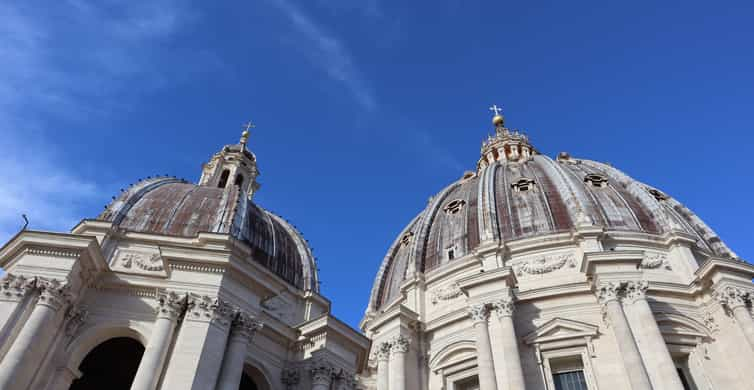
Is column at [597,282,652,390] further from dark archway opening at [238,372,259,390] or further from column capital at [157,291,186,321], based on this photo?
column capital at [157,291,186,321]

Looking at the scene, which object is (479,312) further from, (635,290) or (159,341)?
(159,341)

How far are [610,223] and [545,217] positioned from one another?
385 centimetres

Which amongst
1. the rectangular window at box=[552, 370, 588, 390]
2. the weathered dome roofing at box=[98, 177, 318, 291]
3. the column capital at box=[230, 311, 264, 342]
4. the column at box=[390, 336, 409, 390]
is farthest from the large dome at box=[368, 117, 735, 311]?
the column capital at box=[230, 311, 264, 342]

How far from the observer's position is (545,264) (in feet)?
98.3

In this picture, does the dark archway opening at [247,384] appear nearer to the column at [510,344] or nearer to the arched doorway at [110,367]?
the arched doorway at [110,367]

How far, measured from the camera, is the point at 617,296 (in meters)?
24.8

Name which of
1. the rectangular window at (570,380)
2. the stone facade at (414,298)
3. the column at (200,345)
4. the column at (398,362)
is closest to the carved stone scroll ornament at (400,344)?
the column at (398,362)

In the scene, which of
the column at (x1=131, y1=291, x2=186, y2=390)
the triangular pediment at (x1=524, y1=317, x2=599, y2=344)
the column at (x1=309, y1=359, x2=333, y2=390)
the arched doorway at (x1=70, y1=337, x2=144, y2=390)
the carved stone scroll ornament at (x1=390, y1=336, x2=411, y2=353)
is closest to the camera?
the column at (x1=131, y1=291, x2=186, y2=390)

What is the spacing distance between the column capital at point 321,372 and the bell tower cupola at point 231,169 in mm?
19420

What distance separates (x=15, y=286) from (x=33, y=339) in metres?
2.00

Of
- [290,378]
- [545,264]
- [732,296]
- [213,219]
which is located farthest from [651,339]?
[213,219]

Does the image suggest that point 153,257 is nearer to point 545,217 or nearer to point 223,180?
point 223,180

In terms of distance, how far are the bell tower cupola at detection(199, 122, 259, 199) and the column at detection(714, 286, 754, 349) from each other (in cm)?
2866

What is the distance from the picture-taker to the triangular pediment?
1018 inches
